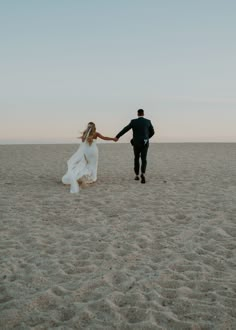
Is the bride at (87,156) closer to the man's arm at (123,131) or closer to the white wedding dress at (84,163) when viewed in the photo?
the white wedding dress at (84,163)

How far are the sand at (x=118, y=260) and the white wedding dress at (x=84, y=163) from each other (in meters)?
1.16

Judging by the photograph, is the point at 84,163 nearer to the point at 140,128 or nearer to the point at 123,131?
the point at 123,131

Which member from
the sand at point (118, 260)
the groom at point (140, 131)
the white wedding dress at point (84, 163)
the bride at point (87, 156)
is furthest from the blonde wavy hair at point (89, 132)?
the sand at point (118, 260)

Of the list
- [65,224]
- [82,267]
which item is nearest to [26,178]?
[65,224]

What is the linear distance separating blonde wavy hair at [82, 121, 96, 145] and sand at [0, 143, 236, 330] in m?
2.09

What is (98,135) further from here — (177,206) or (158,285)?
(158,285)

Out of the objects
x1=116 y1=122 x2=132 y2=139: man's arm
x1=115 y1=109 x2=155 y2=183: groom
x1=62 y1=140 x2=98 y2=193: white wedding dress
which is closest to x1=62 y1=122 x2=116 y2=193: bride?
x1=62 y1=140 x2=98 y2=193: white wedding dress

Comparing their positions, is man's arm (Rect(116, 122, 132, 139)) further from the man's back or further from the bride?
the bride

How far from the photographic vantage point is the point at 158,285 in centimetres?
498

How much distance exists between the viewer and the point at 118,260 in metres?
5.89

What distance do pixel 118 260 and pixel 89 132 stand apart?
7129 mm

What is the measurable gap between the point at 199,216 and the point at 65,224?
293 cm

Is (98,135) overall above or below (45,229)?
above

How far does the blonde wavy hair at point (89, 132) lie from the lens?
12523mm
